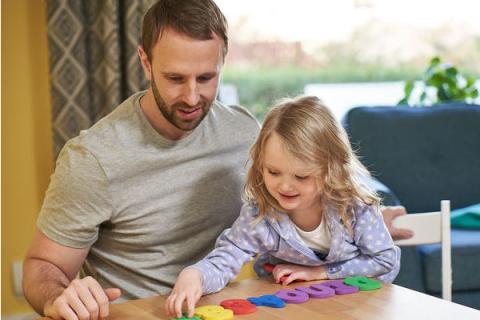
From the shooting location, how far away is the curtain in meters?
3.37

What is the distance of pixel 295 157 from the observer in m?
1.81

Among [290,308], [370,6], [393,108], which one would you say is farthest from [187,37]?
[370,6]

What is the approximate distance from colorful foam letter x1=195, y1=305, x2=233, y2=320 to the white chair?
30.0 inches

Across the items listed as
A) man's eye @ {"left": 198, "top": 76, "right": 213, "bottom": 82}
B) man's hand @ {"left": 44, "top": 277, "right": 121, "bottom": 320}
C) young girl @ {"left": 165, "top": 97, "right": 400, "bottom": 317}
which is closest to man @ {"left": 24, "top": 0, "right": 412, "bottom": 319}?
man's eye @ {"left": 198, "top": 76, "right": 213, "bottom": 82}

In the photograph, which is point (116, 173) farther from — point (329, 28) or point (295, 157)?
point (329, 28)

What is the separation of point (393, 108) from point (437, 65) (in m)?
0.51

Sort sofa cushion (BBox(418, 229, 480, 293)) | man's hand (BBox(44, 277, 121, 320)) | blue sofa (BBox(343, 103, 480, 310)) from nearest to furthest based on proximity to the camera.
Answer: man's hand (BBox(44, 277, 121, 320))
sofa cushion (BBox(418, 229, 480, 293))
blue sofa (BBox(343, 103, 480, 310))

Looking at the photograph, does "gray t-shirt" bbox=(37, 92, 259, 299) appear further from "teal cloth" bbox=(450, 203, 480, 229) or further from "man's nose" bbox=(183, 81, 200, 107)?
"teal cloth" bbox=(450, 203, 480, 229)

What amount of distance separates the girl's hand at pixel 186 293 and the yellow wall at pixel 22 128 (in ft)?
6.71

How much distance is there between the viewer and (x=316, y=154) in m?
1.83

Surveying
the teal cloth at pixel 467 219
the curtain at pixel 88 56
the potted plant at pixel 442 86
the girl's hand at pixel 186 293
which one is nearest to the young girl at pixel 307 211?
the girl's hand at pixel 186 293

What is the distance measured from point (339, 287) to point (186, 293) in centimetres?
34

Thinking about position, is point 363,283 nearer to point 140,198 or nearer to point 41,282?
point 140,198

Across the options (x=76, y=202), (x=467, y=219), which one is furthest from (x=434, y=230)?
(x=467, y=219)
